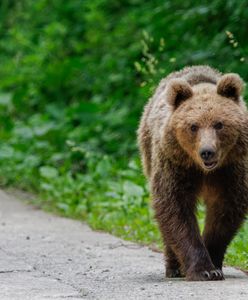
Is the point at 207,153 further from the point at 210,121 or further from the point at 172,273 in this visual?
the point at 172,273

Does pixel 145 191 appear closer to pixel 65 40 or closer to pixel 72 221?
pixel 72 221

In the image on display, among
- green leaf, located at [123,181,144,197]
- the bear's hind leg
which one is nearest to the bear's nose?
the bear's hind leg

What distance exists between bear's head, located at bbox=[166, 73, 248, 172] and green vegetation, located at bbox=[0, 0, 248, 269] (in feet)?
4.26

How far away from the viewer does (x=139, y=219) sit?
32.6 ft

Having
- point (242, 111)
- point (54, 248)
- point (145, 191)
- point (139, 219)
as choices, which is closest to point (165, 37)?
point (145, 191)

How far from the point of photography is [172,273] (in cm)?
734

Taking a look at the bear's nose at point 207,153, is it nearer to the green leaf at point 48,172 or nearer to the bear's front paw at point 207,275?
the bear's front paw at point 207,275

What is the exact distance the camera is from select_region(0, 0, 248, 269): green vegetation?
34.8ft

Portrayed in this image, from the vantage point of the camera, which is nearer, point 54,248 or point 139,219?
point 54,248

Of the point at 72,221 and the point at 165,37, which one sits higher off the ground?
the point at 165,37

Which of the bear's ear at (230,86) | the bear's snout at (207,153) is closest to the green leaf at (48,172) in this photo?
the bear's ear at (230,86)

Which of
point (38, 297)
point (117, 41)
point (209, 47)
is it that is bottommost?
point (38, 297)

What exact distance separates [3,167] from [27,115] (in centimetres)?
200

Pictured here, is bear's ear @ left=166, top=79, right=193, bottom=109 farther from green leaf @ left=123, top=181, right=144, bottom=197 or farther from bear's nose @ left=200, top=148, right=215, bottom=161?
green leaf @ left=123, top=181, right=144, bottom=197
